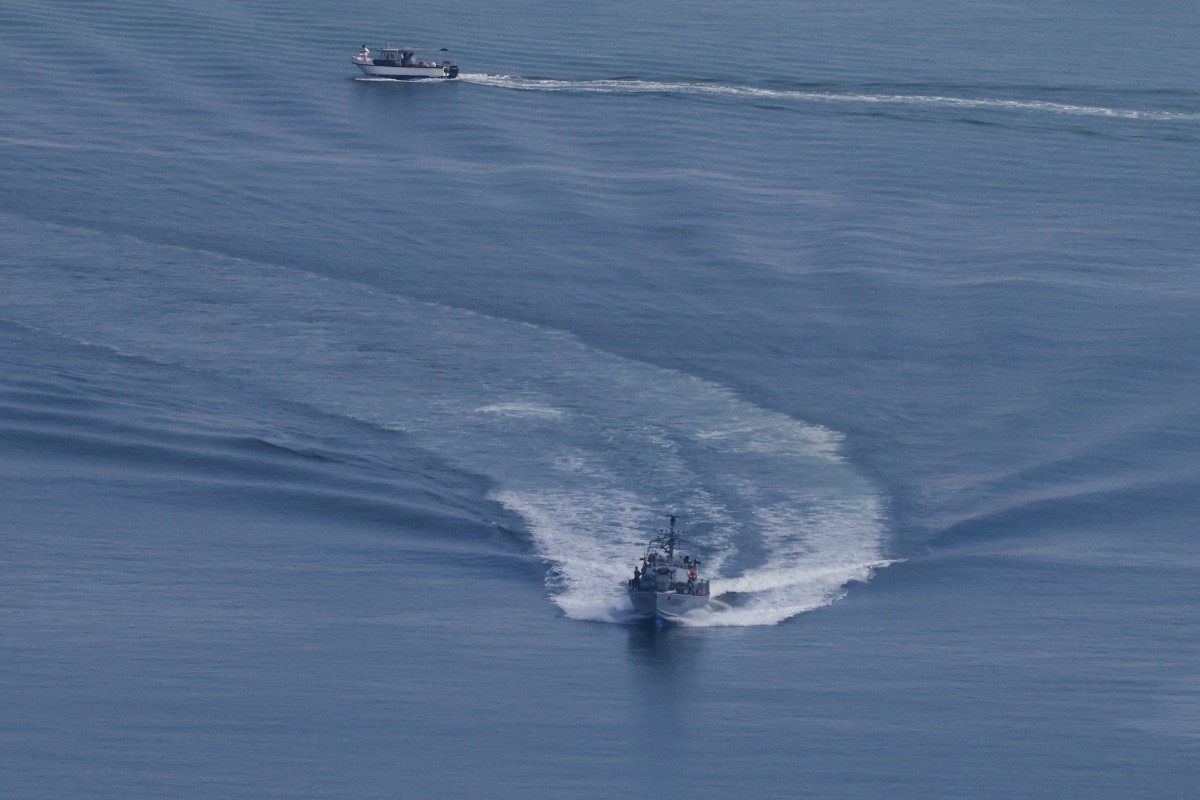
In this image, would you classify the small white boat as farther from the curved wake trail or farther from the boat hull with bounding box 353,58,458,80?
the curved wake trail

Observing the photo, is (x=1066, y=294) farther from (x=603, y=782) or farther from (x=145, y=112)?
(x=145, y=112)

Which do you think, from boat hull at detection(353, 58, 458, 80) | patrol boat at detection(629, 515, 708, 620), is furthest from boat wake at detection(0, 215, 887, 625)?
boat hull at detection(353, 58, 458, 80)

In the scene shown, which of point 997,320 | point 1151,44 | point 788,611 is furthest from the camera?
point 1151,44

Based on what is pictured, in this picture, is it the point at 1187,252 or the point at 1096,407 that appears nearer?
the point at 1096,407

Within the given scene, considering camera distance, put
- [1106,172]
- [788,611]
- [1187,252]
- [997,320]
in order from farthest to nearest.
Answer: [1106,172], [1187,252], [997,320], [788,611]

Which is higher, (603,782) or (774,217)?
(774,217)

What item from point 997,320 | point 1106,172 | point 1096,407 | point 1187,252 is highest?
point 1106,172

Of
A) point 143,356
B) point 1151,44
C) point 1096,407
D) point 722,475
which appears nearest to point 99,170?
point 143,356

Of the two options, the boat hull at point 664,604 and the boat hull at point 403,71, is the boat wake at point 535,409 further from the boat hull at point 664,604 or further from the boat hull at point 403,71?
the boat hull at point 403,71
